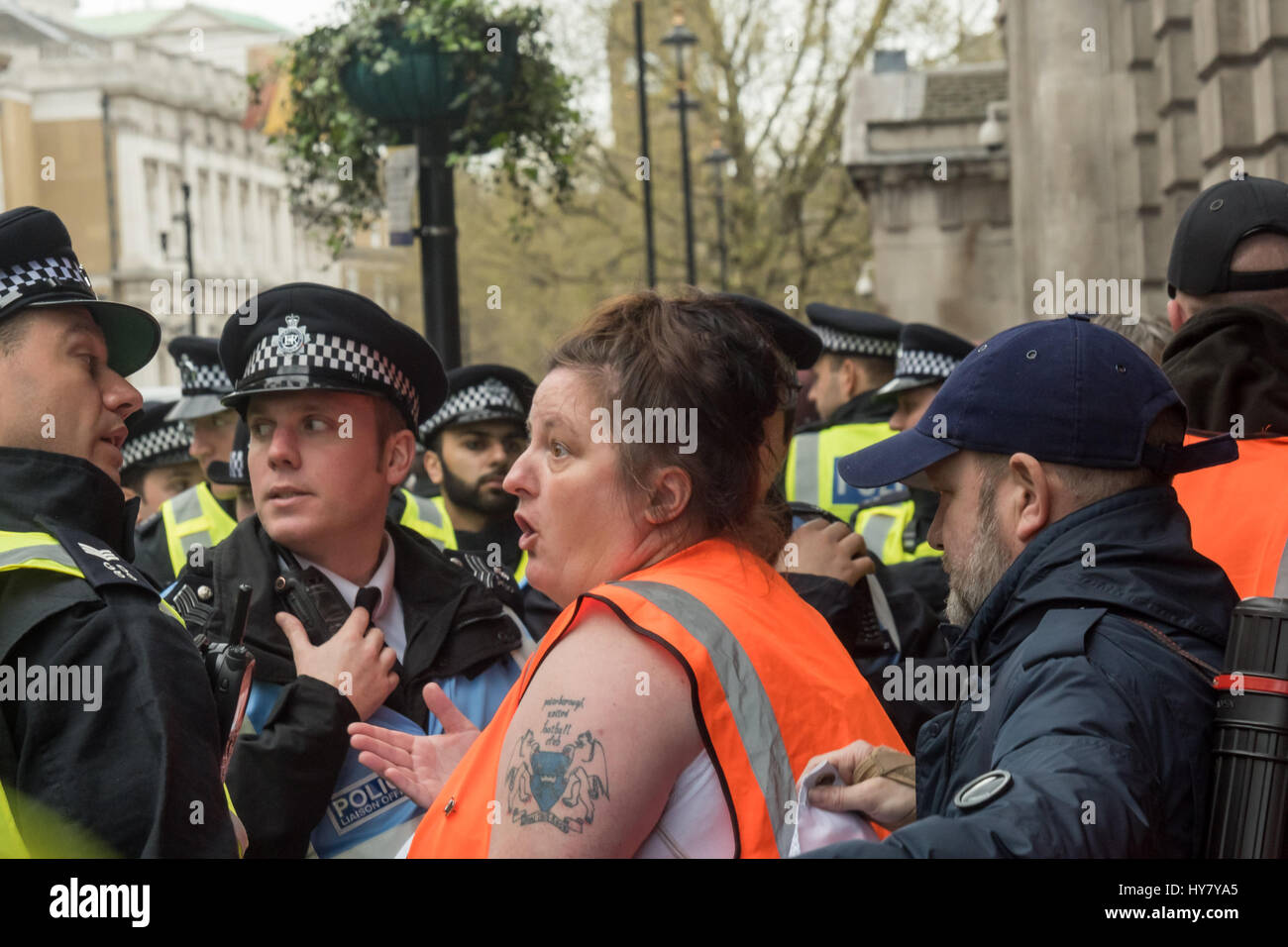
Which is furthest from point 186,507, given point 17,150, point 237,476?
point 17,150

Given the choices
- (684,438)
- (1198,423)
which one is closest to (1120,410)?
(684,438)

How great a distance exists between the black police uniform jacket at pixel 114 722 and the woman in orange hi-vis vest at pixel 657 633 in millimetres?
417

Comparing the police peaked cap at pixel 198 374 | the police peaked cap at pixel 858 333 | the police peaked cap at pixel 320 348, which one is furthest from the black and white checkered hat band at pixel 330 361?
the police peaked cap at pixel 858 333

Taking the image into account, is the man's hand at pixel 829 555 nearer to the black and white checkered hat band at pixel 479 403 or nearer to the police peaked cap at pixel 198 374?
the black and white checkered hat band at pixel 479 403

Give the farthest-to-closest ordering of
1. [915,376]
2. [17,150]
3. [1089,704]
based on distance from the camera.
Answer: [17,150]
[915,376]
[1089,704]

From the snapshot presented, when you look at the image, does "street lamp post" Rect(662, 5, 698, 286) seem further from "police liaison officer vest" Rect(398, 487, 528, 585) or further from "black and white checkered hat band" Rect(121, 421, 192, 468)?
"police liaison officer vest" Rect(398, 487, 528, 585)

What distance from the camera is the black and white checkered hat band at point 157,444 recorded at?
27.5 feet

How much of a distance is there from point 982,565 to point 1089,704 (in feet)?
1.70

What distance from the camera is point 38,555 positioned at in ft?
8.90

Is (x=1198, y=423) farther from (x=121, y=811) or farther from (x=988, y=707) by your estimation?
(x=121, y=811)

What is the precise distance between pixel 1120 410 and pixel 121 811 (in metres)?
1.74

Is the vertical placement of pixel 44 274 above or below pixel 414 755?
above

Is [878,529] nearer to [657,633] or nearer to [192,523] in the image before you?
[192,523]

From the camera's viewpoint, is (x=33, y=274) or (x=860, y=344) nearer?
(x=33, y=274)
